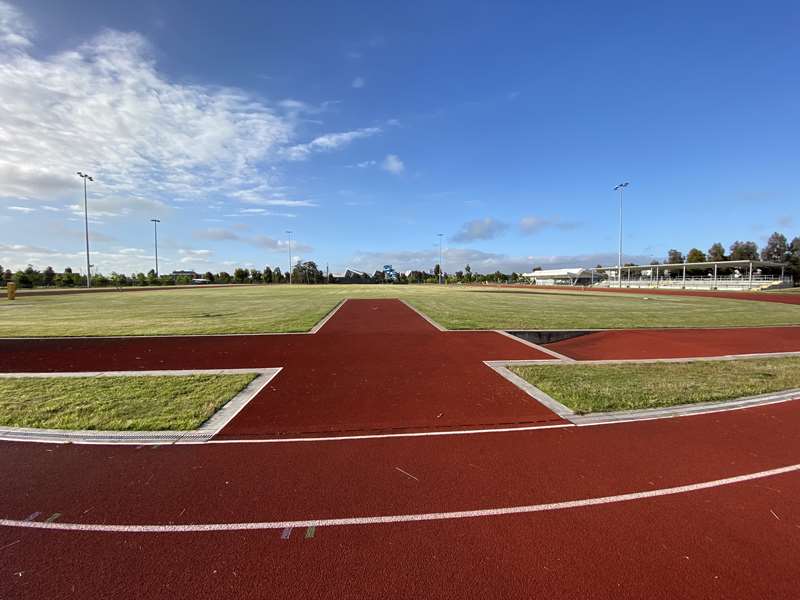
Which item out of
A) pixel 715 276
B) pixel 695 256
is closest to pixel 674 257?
pixel 695 256

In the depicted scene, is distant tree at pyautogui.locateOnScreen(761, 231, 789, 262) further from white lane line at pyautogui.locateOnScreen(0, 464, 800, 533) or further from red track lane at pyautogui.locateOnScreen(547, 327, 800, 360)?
white lane line at pyautogui.locateOnScreen(0, 464, 800, 533)

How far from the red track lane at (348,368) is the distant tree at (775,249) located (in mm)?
142048

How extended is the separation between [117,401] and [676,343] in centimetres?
1546

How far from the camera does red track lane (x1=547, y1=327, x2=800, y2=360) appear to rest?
437 inches

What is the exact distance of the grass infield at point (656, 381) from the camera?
6.75 meters

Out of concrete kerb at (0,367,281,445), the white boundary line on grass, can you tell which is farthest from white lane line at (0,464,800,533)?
the white boundary line on grass

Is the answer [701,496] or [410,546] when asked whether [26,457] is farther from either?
[701,496]

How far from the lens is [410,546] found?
3.21 m

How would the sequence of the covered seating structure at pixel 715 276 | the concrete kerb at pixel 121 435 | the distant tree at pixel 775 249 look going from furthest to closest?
the distant tree at pixel 775 249 < the covered seating structure at pixel 715 276 < the concrete kerb at pixel 121 435

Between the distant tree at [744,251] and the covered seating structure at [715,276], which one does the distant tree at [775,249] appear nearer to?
the distant tree at [744,251]

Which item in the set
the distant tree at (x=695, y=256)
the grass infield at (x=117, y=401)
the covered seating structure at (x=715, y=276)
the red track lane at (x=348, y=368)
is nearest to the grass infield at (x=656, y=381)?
the red track lane at (x=348, y=368)

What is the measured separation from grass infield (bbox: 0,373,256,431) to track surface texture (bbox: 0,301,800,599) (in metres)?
0.65

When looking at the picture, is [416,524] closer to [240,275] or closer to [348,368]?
[348,368]

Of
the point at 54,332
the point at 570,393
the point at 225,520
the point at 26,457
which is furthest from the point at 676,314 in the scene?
the point at 54,332
